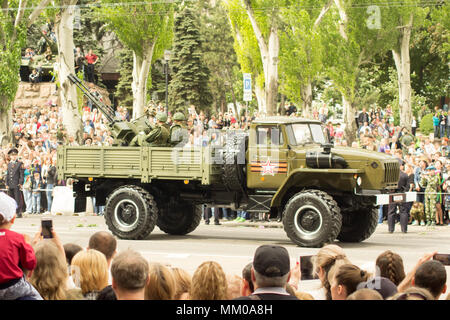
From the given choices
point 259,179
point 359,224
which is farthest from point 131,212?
point 359,224

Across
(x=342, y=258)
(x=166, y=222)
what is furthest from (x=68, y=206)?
(x=342, y=258)

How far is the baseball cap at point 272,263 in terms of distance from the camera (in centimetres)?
517

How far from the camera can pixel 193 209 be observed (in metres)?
18.9

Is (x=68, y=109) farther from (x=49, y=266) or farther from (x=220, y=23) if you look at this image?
(x=220, y=23)

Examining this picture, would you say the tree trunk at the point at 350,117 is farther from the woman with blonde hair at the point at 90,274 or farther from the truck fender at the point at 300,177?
the woman with blonde hair at the point at 90,274

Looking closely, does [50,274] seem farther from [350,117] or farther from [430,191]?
[350,117]

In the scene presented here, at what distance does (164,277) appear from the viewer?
5844 millimetres

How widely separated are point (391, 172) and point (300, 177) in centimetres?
174

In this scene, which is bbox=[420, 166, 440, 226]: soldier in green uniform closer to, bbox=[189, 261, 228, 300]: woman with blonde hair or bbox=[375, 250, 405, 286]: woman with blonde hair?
bbox=[375, 250, 405, 286]: woman with blonde hair

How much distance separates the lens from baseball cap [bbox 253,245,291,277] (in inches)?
204

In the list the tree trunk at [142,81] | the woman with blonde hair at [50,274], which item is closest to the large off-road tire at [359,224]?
the woman with blonde hair at [50,274]

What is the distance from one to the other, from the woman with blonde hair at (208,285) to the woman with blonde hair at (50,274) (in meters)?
0.91

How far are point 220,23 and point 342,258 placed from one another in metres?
59.3

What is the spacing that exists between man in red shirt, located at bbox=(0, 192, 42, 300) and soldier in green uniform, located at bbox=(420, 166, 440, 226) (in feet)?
50.1
